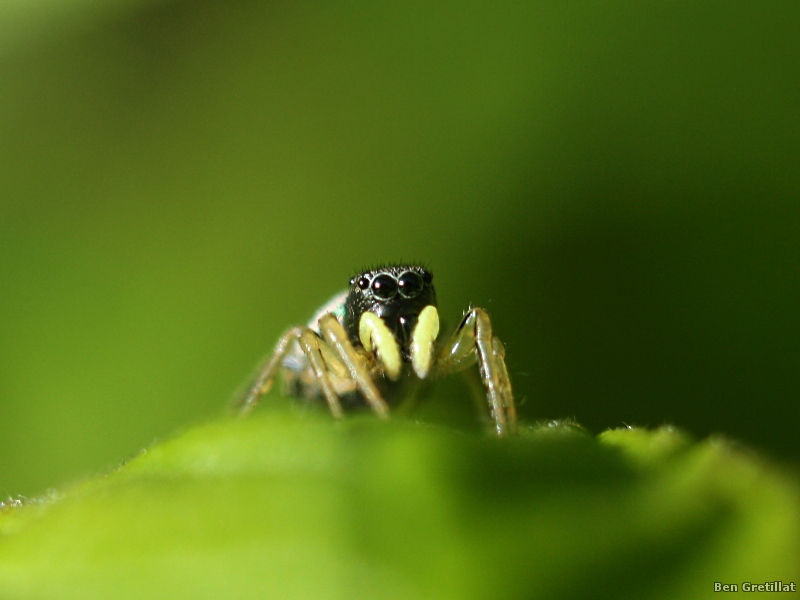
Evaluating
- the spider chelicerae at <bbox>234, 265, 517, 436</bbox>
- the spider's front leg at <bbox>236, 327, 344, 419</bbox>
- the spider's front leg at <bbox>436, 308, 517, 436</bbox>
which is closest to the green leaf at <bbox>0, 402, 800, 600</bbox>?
the spider's front leg at <bbox>436, 308, 517, 436</bbox>

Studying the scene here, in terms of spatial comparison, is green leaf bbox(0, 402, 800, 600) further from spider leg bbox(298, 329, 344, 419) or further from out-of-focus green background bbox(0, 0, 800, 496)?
out-of-focus green background bbox(0, 0, 800, 496)

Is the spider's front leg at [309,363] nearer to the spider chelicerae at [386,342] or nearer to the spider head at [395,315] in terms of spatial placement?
the spider chelicerae at [386,342]

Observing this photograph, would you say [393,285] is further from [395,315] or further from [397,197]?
[397,197]

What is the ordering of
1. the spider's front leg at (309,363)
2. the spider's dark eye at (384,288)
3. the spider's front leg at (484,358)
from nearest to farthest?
the spider's front leg at (484,358), the spider's front leg at (309,363), the spider's dark eye at (384,288)

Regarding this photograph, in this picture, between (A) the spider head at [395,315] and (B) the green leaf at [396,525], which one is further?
(A) the spider head at [395,315]

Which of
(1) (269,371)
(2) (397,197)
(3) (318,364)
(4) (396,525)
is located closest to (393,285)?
(1) (269,371)

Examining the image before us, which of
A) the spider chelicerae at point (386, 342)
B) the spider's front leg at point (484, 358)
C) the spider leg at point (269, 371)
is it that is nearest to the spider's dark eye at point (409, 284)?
the spider chelicerae at point (386, 342)

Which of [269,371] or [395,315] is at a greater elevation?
[395,315]
